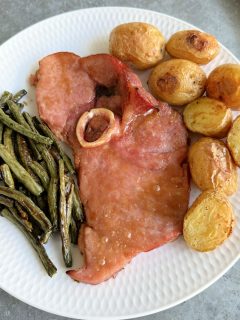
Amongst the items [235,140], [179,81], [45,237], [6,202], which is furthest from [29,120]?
[235,140]

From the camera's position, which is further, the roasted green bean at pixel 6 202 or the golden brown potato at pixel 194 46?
the golden brown potato at pixel 194 46

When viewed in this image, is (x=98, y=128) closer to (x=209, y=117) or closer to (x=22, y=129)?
(x=22, y=129)

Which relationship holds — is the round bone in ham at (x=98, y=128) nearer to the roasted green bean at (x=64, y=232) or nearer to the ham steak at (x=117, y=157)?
the ham steak at (x=117, y=157)

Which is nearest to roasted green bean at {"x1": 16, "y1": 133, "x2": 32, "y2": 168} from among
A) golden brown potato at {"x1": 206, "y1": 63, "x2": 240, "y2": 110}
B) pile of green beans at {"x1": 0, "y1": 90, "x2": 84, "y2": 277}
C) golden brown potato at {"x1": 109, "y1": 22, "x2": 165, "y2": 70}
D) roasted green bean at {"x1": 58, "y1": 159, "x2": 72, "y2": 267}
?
pile of green beans at {"x1": 0, "y1": 90, "x2": 84, "y2": 277}

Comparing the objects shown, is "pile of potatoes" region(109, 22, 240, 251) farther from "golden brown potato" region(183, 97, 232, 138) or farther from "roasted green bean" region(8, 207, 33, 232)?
"roasted green bean" region(8, 207, 33, 232)

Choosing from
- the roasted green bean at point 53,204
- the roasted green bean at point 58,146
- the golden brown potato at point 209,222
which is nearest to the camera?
the golden brown potato at point 209,222

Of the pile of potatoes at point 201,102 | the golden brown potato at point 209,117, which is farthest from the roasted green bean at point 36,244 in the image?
the golden brown potato at point 209,117

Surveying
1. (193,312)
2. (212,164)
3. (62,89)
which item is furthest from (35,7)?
(193,312)

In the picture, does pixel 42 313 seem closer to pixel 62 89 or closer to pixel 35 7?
pixel 62 89
